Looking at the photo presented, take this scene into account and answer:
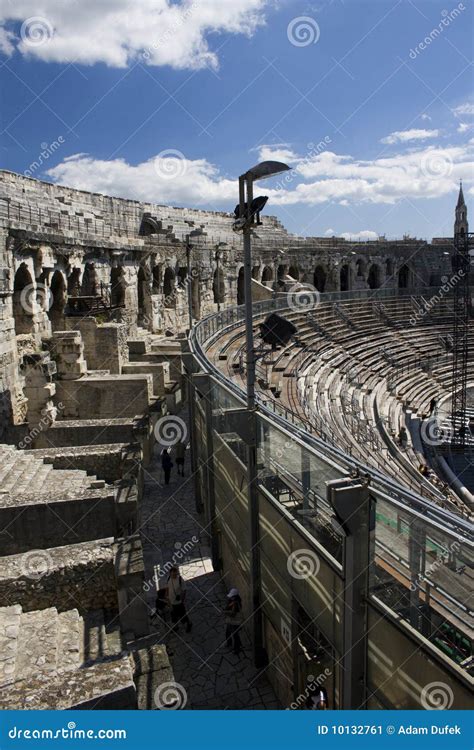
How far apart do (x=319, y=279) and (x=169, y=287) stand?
659 inches

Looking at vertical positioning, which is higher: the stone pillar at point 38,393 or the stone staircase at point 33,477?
the stone pillar at point 38,393

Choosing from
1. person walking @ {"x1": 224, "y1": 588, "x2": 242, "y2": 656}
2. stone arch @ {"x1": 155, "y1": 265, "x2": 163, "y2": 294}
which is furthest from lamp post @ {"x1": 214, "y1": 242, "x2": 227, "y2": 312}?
person walking @ {"x1": 224, "y1": 588, "x2": 242, "y2": 656}

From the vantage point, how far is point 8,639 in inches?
253

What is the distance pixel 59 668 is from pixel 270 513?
9.99 feet

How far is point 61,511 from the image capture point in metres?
8.76

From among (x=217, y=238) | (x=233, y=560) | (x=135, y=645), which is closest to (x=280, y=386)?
(x=233, y=560)

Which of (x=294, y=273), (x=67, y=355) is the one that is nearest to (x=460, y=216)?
(x=294, y=273)

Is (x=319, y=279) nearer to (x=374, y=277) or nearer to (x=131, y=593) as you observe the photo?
(x=374, y=277)

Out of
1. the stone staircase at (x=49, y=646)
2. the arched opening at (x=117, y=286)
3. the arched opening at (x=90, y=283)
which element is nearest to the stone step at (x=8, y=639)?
the stone staircase at (x=49, y=646)

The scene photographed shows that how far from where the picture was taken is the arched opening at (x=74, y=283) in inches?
743

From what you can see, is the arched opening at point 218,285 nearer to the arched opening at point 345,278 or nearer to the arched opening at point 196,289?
the arched opening at point 196,289

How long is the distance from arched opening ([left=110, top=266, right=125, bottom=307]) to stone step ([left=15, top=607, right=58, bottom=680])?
16.1m

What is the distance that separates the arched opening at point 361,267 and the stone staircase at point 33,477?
113 ft

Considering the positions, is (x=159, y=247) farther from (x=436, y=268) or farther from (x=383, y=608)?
(x=436, y=268)
